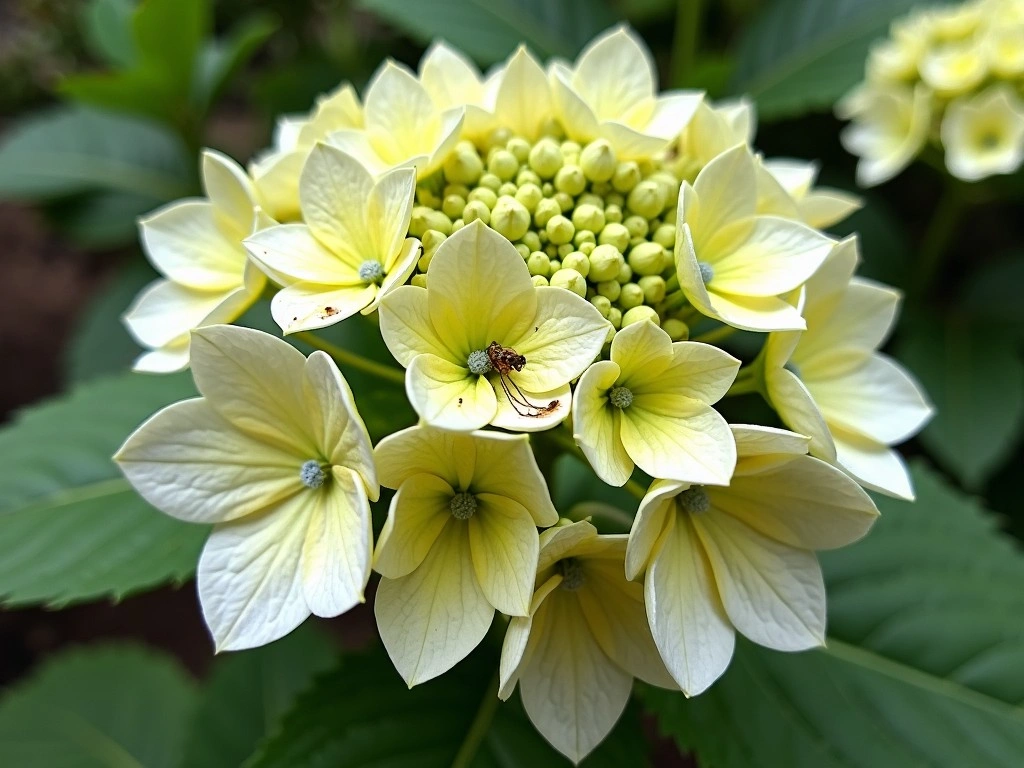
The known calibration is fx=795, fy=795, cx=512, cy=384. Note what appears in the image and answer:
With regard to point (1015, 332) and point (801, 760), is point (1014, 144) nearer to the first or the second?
point (1015, 332)

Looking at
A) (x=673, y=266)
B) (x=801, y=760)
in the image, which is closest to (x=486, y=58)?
(x=673, y=266)

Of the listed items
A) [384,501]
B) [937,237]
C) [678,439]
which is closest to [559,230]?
[678,439]

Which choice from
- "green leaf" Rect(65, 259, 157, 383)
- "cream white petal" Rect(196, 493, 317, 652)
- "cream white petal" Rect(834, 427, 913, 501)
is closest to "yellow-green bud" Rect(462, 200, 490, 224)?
"cream white petal" Rect(196, 493, 317, 652)

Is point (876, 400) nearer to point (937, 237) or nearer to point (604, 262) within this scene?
point (604, 262)

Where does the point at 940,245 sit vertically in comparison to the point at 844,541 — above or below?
below

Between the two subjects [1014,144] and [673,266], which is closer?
[673,266]

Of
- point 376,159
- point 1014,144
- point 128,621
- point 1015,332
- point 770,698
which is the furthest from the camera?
point 128,621

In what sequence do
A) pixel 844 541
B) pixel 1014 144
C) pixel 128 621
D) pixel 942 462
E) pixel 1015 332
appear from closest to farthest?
pixel 844 541
pixel 1014 144
pixel 942 462
pixel 1015 332
pixel 128 621
